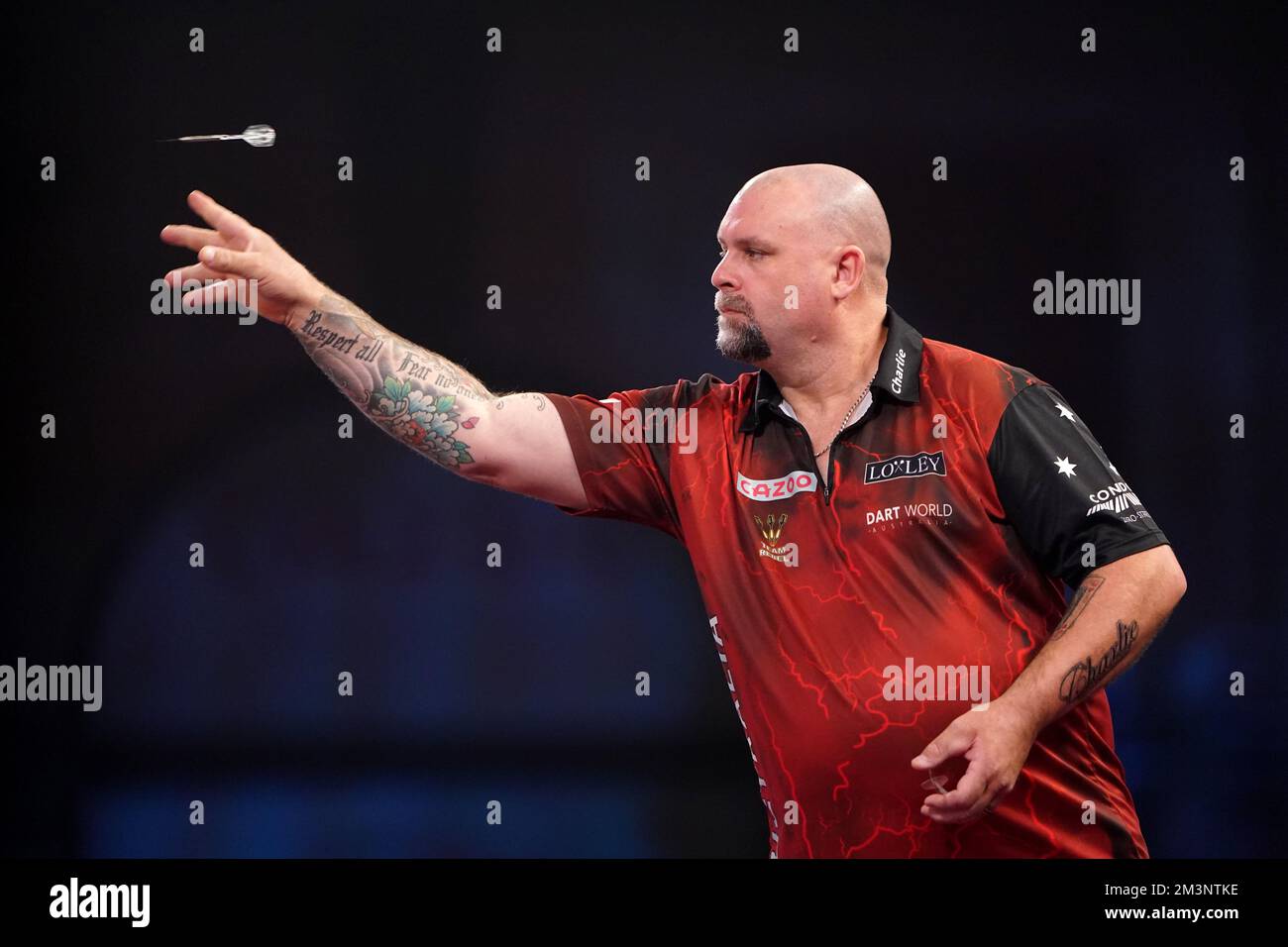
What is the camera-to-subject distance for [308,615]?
374 cm

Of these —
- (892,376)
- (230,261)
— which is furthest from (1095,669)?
(230,261)

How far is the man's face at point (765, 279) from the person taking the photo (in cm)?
260

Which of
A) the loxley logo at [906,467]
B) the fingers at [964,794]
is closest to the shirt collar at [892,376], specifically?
the loxley logo at [906,467]

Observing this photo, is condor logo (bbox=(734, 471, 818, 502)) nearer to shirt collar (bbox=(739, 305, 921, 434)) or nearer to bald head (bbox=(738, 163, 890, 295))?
shirt collar (bbox=(739, 305, 921, 434))

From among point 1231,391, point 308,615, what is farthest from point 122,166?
point 1231,391

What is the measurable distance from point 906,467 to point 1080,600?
15.7 inches

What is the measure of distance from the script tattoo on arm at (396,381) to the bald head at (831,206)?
72 cm

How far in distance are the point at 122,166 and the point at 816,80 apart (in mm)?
2014

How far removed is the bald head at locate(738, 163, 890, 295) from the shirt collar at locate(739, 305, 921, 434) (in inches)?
4.9

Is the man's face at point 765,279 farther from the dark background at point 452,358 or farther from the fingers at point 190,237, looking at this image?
the dark background at point 452,358

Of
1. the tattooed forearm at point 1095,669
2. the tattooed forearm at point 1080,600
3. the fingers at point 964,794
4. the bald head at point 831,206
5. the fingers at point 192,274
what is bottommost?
the fingers at point 964,794

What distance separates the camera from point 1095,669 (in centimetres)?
229
